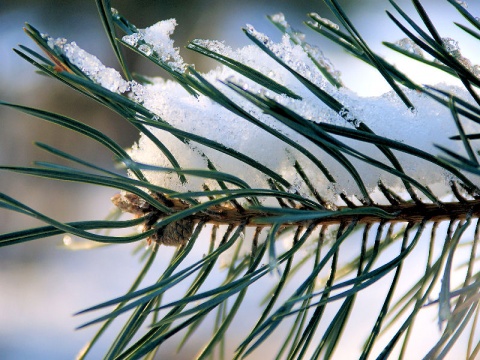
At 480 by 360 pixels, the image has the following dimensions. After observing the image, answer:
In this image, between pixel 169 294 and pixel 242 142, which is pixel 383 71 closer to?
pixel 242 142

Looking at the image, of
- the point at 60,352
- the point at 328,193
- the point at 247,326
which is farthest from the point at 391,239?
the point at 60,352

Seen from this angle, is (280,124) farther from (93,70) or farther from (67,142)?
(67,142)

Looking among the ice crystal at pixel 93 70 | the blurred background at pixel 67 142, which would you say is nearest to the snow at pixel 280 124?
the ice crystal at pixel 93 70

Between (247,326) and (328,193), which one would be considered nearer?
(328,193)

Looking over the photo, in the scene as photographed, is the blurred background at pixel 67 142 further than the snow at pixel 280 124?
Yes

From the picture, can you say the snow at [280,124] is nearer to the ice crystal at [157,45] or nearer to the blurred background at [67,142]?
the ice crystal at [157,45]

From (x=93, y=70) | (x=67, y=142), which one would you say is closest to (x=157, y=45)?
(x=93, y=70)

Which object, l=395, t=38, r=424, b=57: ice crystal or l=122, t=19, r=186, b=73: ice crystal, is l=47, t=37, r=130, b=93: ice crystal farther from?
l=395, t=38, r=424, b=57: ice crystal
